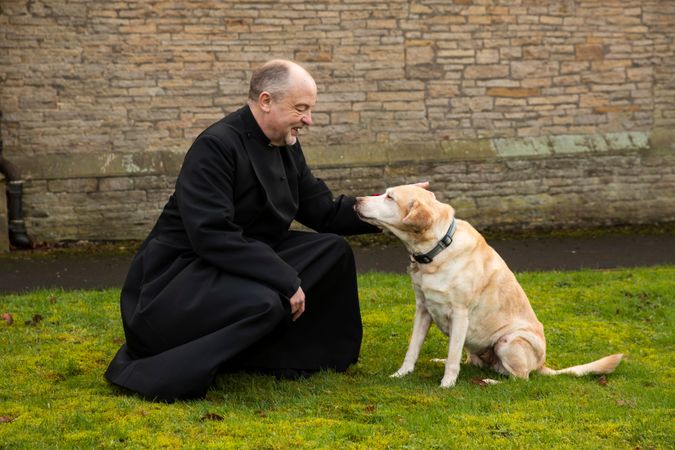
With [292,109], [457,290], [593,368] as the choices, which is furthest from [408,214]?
[593,368]

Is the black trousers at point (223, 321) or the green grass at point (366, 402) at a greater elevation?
the black trousers at point (223, 321)

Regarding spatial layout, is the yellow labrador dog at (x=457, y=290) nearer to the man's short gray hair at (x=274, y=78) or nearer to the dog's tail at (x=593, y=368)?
the dog's tail at (x=593, y=368)

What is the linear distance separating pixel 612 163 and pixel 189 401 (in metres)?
8.79

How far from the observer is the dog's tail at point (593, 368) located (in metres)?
5.94

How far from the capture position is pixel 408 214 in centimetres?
559

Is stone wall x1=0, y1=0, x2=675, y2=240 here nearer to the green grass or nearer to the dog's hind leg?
the green grass

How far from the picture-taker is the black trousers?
543 centimetres

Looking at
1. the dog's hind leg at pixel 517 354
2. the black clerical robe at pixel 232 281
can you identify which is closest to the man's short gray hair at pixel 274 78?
the black clerical robe at pixel 232 281

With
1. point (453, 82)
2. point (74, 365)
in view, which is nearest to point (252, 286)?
point (74, 365)

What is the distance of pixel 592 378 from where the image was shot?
608 centimetres

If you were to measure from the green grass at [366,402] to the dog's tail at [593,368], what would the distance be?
0.20ft

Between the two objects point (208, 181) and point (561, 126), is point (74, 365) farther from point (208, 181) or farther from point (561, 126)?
point (561, 126)

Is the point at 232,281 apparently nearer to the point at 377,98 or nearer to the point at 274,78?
the point at 274,78

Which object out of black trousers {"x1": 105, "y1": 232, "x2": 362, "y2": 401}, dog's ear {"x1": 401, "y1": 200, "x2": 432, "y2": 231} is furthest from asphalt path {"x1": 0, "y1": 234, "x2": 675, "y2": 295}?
dog's ear {"x1": 401, "y1": 200, "x2": 432, "y2": 231}
